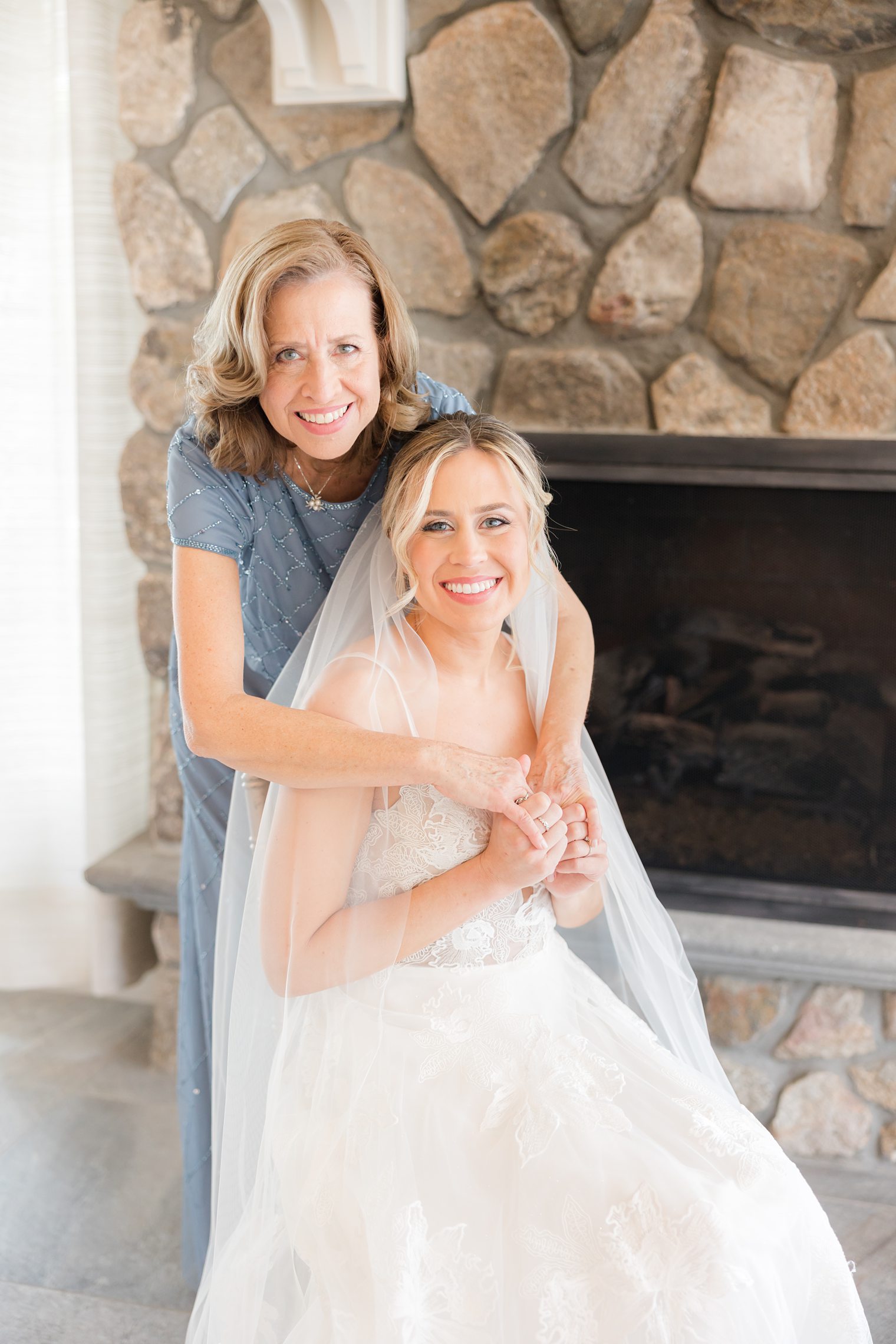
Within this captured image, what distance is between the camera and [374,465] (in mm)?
1601

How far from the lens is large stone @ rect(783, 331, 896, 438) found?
79.2 inches

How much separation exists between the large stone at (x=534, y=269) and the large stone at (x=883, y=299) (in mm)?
523

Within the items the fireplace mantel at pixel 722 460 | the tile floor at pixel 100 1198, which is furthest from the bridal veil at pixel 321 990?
the fireplace mantel at pixel 722 460

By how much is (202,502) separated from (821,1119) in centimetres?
174

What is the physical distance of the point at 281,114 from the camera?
2.11 m

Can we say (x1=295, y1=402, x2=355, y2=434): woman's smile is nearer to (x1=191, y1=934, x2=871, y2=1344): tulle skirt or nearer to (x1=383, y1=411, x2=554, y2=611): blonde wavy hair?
(x1=383, y1=411, x2=554, y2=611): blonde wavy hair

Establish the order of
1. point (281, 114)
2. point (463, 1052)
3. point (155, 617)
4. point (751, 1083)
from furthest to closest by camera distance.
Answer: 1. point (155, 617)
2. point (751, 1083)
3. point (281, 114)
4. point (463, 1052)

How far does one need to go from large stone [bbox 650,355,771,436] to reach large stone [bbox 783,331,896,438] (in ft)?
0.23

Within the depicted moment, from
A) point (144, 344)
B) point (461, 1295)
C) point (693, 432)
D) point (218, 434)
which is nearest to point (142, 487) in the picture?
point (144, 344)

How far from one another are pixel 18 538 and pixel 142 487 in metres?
0.38

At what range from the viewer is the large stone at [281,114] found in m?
2.09

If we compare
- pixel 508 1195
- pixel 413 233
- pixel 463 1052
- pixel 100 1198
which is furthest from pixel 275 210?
pixel 100 1198

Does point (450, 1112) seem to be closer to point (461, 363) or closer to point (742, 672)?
point (742, 672)

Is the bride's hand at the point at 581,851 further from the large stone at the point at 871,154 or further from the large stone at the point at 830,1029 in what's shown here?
the large stone at the point at 871,154
